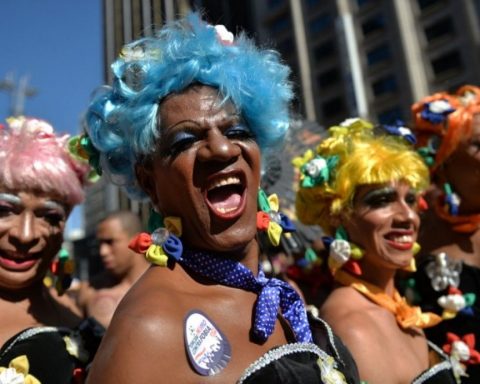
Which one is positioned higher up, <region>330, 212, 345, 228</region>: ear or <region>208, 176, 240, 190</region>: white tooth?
<region>208, 176, 240, 190</region>: white tooth

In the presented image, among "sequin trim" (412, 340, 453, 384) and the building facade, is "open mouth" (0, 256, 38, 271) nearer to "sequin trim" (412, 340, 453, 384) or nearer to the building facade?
"sequin trim" (412, 340, 453, 384)

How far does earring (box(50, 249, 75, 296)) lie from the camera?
8.52 ft

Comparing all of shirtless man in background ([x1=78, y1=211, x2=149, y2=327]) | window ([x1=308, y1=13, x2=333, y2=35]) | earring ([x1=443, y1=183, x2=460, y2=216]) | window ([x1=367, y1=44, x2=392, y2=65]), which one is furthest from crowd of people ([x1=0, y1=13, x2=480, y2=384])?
window ([x1=308, y1=13, x2=333, y2=35])

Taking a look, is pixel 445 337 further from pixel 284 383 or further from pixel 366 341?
pixel 284 383

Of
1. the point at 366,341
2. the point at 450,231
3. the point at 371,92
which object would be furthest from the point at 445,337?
the point at 371,92

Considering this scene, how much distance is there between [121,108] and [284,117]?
0.59 m

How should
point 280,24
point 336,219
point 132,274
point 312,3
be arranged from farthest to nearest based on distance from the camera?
1. point 280,24
2. point 312,3
3. point 132,274
4. point 336,219

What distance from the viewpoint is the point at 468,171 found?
3072 millimetres

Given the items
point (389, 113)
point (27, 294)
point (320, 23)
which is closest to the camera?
point (27, 294)

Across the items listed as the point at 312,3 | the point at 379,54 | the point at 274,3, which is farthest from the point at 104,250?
the point at 274,3

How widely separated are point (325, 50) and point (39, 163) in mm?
30147

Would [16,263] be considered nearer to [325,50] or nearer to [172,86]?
[172,86]

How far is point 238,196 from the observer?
5.11 feet

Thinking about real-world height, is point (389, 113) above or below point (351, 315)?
above
